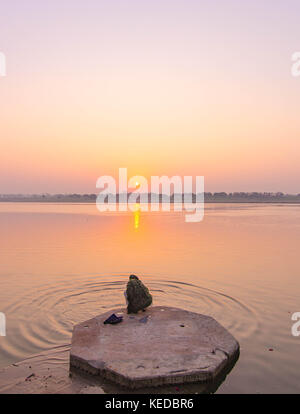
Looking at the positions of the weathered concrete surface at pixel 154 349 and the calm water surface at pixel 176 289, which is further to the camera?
the calm water surface at pixel 176 289

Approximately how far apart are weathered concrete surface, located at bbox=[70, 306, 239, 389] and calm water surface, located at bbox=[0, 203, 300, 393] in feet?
1.74

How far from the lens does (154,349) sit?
8.19m

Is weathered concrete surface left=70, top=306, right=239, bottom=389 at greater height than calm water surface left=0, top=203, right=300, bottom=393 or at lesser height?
greater

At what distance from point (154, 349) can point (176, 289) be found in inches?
254

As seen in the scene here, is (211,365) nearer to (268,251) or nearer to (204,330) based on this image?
(204,330)

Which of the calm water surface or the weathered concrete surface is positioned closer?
the weathered concrete surface

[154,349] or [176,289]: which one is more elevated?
[154,349]

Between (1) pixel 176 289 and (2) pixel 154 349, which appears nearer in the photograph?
(2) pixel 154 349

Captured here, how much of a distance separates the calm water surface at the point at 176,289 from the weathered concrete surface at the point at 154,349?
0.53 meters

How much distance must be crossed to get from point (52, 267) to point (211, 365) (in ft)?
41.7

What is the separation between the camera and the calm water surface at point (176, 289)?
8.69m

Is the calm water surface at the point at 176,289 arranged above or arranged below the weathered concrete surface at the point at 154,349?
below

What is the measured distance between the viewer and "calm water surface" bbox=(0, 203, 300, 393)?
869 centimetres
